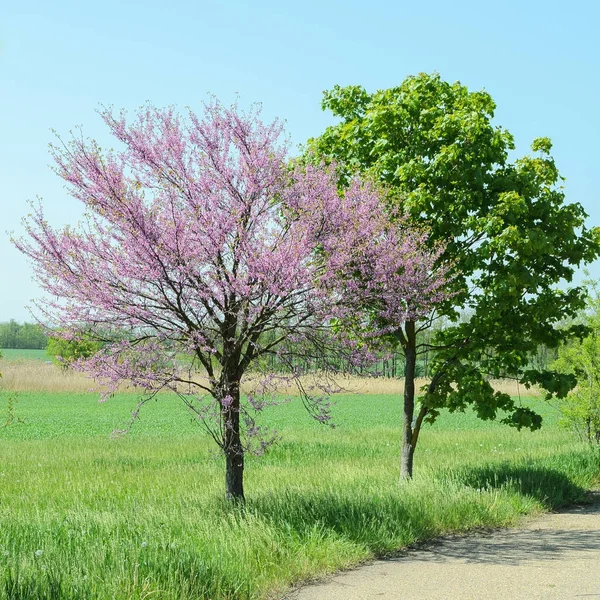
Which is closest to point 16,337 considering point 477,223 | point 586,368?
point 586,368

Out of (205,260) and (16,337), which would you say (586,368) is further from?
(16,337)

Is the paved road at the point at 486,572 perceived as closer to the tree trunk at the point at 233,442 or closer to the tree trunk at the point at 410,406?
the tree trunk at the point at 233,442

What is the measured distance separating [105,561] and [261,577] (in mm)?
1571

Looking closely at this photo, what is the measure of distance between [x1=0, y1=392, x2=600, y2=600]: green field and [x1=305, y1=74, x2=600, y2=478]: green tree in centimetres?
195

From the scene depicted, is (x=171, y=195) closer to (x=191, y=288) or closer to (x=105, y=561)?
(x=191, y=288)

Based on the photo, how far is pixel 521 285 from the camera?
1299cm

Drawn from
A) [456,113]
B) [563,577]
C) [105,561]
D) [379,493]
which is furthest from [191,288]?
[456,113]

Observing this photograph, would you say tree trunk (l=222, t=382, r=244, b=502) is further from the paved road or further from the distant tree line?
the distant tree line

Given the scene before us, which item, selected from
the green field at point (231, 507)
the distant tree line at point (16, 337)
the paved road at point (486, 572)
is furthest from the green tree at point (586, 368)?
the distant tree line at point (16, 337)

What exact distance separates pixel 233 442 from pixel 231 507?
92 centimetres

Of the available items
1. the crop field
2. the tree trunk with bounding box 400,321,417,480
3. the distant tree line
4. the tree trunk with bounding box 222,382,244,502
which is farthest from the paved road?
the distant tree line

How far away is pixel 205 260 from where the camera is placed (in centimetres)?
977

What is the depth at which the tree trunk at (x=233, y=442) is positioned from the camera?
10.3 metres

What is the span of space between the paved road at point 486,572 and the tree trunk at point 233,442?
275 cm
